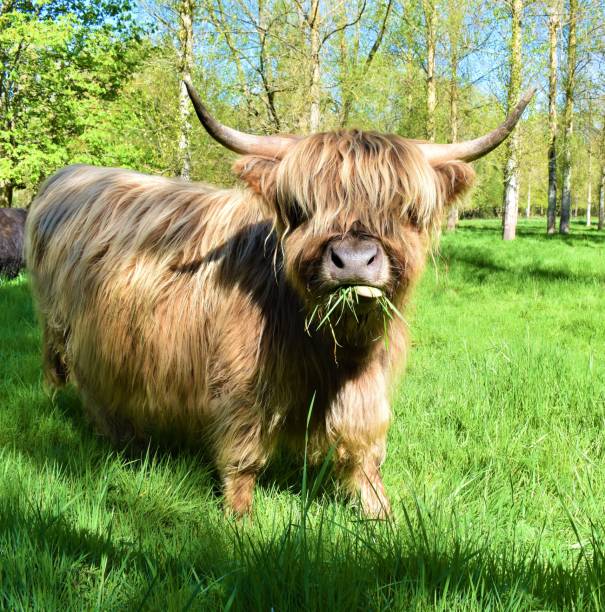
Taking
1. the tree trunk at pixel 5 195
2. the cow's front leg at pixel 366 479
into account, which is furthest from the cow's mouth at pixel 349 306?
the tree trunk at pixel 5 195

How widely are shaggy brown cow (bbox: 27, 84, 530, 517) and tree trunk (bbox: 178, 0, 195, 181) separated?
24.7ft

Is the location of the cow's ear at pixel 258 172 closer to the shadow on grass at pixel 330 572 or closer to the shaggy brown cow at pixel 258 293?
the shaggy brown cow at pixel 258 293

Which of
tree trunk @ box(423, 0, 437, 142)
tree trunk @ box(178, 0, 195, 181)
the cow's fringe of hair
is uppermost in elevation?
tree trunk @ box(423, 0, 437, 142)

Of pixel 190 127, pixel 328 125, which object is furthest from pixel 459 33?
pixel 190 127

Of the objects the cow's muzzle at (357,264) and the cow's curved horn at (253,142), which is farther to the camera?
the cow's curved horn at (253,142)

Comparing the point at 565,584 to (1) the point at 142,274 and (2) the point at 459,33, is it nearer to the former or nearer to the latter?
(1) the point at 142,274

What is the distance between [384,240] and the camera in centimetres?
180

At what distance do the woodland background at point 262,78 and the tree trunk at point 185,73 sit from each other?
3 centimetres

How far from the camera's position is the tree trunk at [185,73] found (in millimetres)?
10281

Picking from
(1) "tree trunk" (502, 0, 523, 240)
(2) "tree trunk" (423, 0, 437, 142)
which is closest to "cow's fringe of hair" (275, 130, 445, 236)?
(1) "tree trunk" (502, 0, 523, 240)

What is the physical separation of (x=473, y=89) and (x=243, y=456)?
22472 mm

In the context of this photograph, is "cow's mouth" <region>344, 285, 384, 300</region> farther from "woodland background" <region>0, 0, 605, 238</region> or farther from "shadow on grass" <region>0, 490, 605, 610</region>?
"woodland background" <region>0, 0, 605, 238</region>

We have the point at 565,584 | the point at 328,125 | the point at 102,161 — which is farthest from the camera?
the point at 102,161

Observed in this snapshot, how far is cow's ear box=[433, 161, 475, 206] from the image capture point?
213 cm
